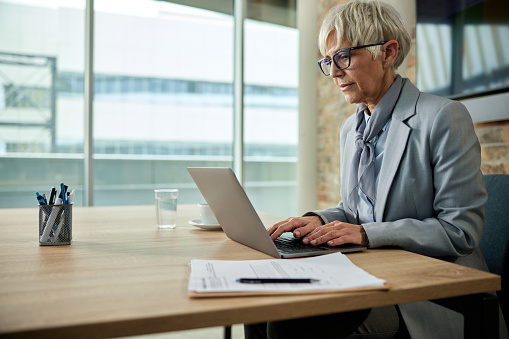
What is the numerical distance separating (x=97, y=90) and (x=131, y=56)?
0.38m

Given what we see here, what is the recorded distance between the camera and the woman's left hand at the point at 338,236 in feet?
3.26

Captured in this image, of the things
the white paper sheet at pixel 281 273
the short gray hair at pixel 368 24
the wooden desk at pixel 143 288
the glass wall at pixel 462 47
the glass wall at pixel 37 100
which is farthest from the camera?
the glass wall at pixel 37 100

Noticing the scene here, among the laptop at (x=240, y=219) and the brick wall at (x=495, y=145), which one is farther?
the brick wall at (x=495, y=145)

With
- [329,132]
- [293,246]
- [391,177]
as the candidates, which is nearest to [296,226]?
[293,246]

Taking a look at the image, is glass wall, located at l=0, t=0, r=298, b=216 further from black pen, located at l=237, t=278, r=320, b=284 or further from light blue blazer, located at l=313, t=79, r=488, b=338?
black pen, located at l=237, t=278, r=320, b=284

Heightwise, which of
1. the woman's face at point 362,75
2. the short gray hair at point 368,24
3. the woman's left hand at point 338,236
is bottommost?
the woman's left hand at point 338,236

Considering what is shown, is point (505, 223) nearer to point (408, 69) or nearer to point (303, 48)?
point (408, 69)

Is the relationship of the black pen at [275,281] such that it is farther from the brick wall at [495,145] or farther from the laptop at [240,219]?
the brick wall at [495,145]

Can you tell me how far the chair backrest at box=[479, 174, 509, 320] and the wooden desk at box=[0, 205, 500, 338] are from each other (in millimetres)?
399

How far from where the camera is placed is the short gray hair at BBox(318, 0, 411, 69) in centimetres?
134

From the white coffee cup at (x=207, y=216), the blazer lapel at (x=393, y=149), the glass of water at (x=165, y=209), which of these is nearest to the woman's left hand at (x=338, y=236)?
the blazer lapel at (x=393, y=149)

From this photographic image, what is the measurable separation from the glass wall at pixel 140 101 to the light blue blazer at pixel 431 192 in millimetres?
2476

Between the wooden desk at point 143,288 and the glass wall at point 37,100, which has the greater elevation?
the glass wall at point 37,100

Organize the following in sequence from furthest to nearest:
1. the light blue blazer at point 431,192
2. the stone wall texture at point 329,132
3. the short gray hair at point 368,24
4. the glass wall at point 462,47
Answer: the stone wall texture at point 329,132 < the glass wall at point 462,47 < the short gray hair at point 368,24 < the light blue blazer at point 431,192
